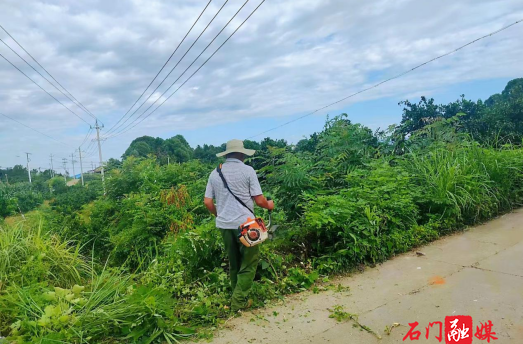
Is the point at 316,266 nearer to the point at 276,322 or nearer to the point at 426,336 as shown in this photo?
the point at 276,322

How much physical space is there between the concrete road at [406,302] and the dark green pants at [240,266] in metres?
0.17

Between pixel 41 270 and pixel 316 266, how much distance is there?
313 cm

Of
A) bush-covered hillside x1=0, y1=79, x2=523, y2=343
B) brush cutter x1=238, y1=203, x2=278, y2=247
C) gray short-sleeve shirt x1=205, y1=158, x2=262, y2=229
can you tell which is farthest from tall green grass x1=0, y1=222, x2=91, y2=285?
brush cutter x1=238, y1=203, x2=278, y2=247

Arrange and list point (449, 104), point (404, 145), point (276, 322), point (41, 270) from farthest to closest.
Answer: point (449, 104) < point (404, 145) < point (41, 270) < point (276, 322)

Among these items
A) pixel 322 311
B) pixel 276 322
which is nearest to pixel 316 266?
pixel 322 311

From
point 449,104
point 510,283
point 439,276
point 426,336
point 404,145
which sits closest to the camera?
point 426,336

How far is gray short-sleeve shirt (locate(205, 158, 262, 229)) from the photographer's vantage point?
3500 millimetres

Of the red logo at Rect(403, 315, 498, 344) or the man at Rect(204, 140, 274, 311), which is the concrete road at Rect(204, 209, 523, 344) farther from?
→ the man at Rect(204, 140, 274, 311)

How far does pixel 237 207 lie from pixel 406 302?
69.4 inches

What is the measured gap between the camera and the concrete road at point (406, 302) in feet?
9.43

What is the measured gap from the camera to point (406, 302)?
334 centimetres

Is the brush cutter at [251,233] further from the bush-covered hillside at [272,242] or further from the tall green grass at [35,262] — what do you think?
the tall green grass at [35,262]

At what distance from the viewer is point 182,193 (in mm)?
6941

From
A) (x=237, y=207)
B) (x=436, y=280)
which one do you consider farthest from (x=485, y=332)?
(x=237, y=207)
